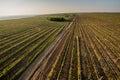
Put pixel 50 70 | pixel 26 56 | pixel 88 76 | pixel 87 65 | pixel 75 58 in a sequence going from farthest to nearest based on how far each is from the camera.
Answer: pixel 26 56, pixel 75 58, pixel 87 65, pixel 50 70, pixel 88 76

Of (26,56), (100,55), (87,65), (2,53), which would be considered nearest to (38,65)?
(26,56)

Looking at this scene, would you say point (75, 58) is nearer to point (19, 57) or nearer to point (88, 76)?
point (88, 76)

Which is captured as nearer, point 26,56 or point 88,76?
point 88,76

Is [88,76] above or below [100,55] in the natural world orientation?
above

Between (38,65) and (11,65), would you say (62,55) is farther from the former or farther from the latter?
(11,65)

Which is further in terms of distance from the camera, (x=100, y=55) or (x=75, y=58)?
(x=100, y=55)

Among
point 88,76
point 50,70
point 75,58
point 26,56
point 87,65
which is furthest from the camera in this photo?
point 26,56

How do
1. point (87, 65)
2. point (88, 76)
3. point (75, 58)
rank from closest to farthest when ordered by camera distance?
1. point (88, 76)
2. point (87, 65)
3. point (75, 58)

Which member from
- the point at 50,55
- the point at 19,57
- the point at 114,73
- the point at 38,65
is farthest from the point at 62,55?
the point at 114,73
